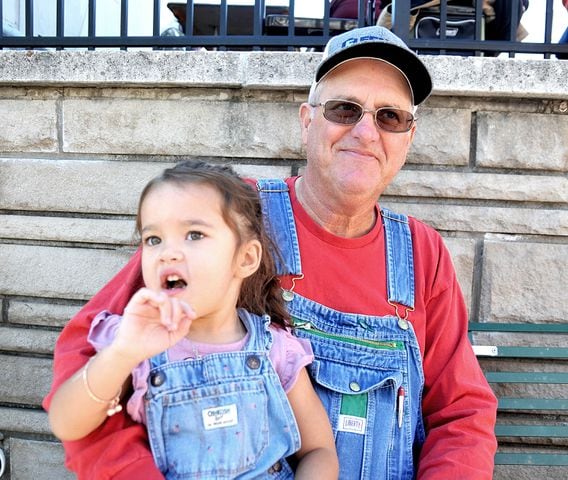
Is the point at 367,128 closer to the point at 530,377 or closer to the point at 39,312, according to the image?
the point at 530,377

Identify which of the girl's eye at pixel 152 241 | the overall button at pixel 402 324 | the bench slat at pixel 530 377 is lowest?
the bench slat at pixel 530 377

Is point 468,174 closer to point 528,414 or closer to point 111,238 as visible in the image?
point 528,414

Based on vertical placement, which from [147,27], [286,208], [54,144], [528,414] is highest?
[147,27]

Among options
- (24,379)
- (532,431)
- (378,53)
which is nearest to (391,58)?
(378,53)

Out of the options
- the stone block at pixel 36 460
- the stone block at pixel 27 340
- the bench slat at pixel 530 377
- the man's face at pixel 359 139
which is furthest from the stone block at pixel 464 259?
the stone block at pixel 36 460

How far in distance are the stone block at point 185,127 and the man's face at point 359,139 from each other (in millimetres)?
608

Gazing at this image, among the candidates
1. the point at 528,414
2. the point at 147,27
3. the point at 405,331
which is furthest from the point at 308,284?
the point at 147,27

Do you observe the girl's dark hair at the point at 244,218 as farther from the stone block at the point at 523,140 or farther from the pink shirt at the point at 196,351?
the stone block at the point at 523,140

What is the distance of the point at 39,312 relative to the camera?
9.41 feet

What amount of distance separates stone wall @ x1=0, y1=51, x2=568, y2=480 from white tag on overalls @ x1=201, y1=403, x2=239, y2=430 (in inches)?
53.4

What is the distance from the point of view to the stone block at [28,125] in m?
2.84

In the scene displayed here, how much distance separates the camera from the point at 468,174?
106 inches

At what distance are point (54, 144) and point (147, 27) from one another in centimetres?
270

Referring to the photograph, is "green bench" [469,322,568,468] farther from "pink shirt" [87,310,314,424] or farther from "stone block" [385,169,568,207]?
"pink shirt" [87,310,314,424]
